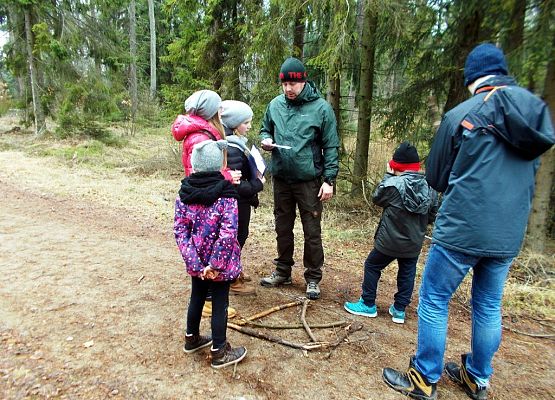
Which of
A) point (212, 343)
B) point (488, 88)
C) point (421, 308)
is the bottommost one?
point (212, 343)

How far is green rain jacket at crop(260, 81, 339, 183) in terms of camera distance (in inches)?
158

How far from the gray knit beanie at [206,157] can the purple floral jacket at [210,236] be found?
237 mm

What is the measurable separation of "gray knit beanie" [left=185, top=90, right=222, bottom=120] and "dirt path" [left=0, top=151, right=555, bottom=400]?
71.8 inches

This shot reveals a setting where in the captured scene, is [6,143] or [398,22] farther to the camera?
[6,143]

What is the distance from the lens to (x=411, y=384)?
2756mm

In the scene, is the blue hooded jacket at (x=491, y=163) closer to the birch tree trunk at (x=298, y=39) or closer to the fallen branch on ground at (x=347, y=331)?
the fallen branch on ground at (x=347, y=331)

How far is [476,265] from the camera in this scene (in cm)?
264

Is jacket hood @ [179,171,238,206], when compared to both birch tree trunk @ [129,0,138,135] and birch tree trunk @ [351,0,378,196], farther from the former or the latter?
birch tree trunk @ [129,0,138,135]

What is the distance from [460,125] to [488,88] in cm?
27

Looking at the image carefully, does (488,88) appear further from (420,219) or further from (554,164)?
(554,164)

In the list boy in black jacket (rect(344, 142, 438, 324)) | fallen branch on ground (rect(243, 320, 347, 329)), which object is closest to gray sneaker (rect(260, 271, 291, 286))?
fallen branch on ground (rect(243, 320, 347, 329))

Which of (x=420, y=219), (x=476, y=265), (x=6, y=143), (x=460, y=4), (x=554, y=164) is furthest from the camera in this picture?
(x=6, y=143)

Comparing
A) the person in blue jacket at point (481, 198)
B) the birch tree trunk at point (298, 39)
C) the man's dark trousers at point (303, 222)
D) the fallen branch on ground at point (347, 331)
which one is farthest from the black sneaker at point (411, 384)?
the birch tree trunk at point (298, 39)

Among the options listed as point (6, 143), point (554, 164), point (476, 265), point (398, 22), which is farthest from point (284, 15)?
point (6, 143)
